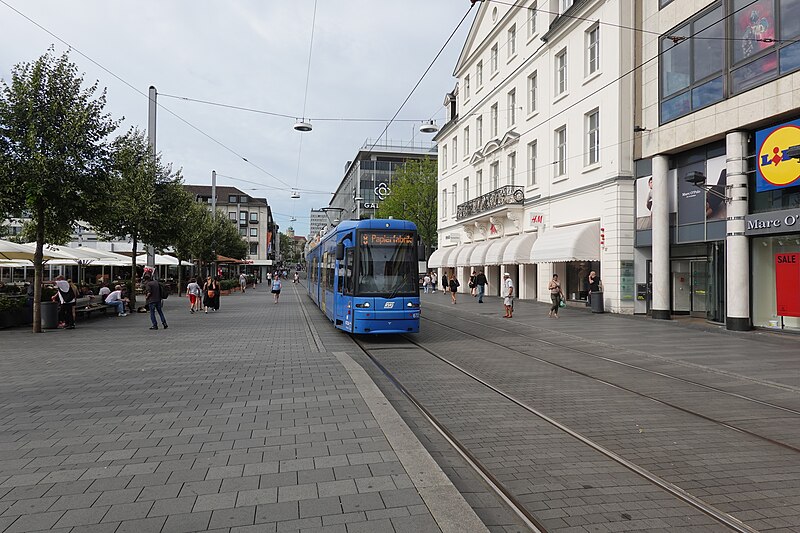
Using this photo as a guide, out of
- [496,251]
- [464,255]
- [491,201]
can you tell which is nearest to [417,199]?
[464,255]

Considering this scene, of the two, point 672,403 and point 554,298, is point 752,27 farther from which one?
point 672,403

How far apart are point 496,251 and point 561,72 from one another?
10267mm

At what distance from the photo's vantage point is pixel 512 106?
32.8m

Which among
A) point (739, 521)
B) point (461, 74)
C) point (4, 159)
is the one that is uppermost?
point (461, 74)

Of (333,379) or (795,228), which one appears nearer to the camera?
(333,379)

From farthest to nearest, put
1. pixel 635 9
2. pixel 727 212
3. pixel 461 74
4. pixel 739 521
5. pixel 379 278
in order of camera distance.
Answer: pixel 461 74 → pixel 635 9 → pixel 727 212 → pixel 379 278 → pixel 739 521

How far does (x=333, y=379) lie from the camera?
8719mm

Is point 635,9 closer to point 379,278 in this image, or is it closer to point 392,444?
point 379,278

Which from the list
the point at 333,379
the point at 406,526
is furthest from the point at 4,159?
the point at 406,526

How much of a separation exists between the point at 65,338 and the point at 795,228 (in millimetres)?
19283

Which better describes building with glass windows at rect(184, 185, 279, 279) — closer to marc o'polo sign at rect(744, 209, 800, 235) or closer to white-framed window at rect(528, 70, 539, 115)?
white-framed window at rect(528, 70, 539, 115)

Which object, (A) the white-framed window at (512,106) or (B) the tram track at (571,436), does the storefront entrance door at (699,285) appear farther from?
(A) the white-framed window at (512,106)

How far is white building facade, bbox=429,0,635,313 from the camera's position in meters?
21.8

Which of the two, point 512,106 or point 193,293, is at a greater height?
point 512,106
